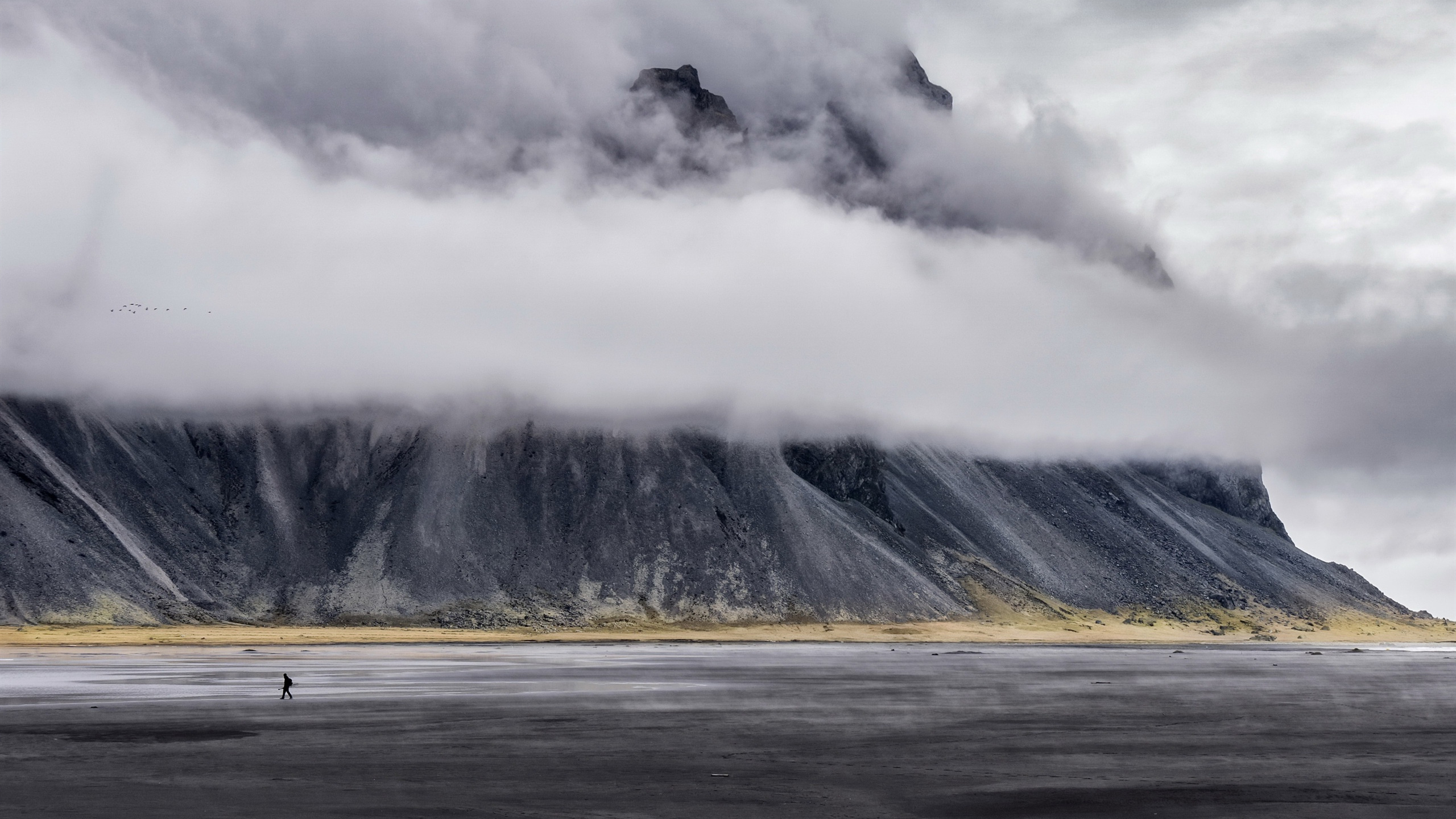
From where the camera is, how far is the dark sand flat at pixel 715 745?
33031 millimetres

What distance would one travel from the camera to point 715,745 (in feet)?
151

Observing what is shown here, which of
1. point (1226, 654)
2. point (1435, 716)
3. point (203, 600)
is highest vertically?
point (203, 600)

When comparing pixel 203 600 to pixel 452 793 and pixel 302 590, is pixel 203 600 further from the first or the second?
pixel 452 793

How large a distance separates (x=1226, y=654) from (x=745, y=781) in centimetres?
12866

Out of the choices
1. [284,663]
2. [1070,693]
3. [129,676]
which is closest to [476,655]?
[284,663]

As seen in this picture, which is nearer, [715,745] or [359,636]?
[715,745]

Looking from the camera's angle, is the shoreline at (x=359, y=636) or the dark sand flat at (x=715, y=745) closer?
the dark sand flat at (x=715, y=745)

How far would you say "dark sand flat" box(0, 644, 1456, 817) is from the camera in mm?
33031

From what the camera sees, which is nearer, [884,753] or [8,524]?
[884,753]

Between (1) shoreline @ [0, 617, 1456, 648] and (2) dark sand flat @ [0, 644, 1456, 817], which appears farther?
(1) shoreline @ [0, 617, 1456, 648]

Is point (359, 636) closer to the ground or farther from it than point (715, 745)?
farther from it

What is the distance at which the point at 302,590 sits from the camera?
196 metres

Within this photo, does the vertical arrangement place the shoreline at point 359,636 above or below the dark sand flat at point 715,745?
above

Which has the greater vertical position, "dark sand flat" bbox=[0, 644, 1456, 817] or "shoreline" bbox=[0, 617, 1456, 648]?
"shoreline" bbox=[0, 617, 1456, 648]
